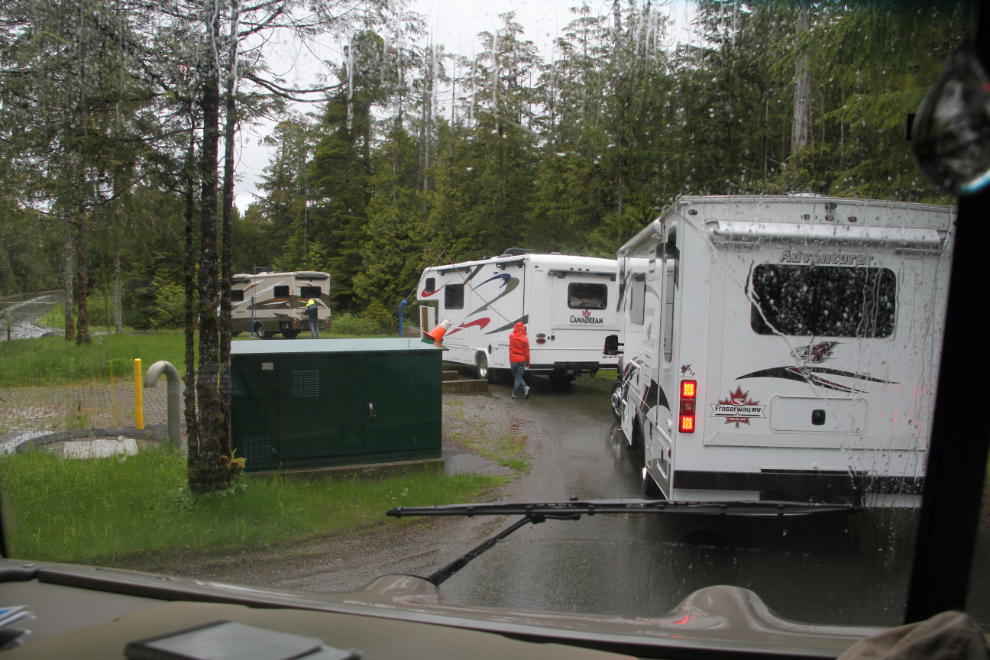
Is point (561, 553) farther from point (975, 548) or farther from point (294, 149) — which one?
point (294, 149)

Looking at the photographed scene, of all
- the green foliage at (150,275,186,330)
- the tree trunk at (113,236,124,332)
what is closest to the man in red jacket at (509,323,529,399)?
the green foliage at (150,275,186,330)

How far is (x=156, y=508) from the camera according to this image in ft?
11.7

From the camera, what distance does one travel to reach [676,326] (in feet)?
14.5

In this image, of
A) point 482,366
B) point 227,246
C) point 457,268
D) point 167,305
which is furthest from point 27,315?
point 482,366

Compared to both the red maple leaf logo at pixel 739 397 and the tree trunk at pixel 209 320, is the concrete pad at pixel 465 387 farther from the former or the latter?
the red maple leaf logo at pixel 739 397

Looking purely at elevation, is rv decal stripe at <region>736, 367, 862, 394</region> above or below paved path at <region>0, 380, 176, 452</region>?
above

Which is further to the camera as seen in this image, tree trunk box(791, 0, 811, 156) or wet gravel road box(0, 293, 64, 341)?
wet gravel road box(0, 293, 64, 341)

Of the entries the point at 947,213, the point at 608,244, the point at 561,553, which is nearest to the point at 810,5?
the point at 947,213

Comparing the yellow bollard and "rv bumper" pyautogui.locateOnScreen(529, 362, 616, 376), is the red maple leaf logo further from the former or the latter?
"rv bumper" pyautogui.locateOnScreen(529, 362, 616, 376)

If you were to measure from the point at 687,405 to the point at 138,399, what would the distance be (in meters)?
3.58

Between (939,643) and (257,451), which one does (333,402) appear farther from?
(939,643)

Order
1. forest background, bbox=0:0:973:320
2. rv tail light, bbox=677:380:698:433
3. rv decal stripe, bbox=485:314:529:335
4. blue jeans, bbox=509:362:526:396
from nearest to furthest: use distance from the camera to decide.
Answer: forest background, bbox=0:0:973:320, rv tail light, bbox=677:380:698:433, blue jeans, bbox=509:362:526:396, rv decal stripe, bbox=485:314:529:335

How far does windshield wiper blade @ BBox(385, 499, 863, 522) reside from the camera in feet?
7.95

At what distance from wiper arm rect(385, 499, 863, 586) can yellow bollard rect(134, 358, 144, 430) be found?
88.6 inches
